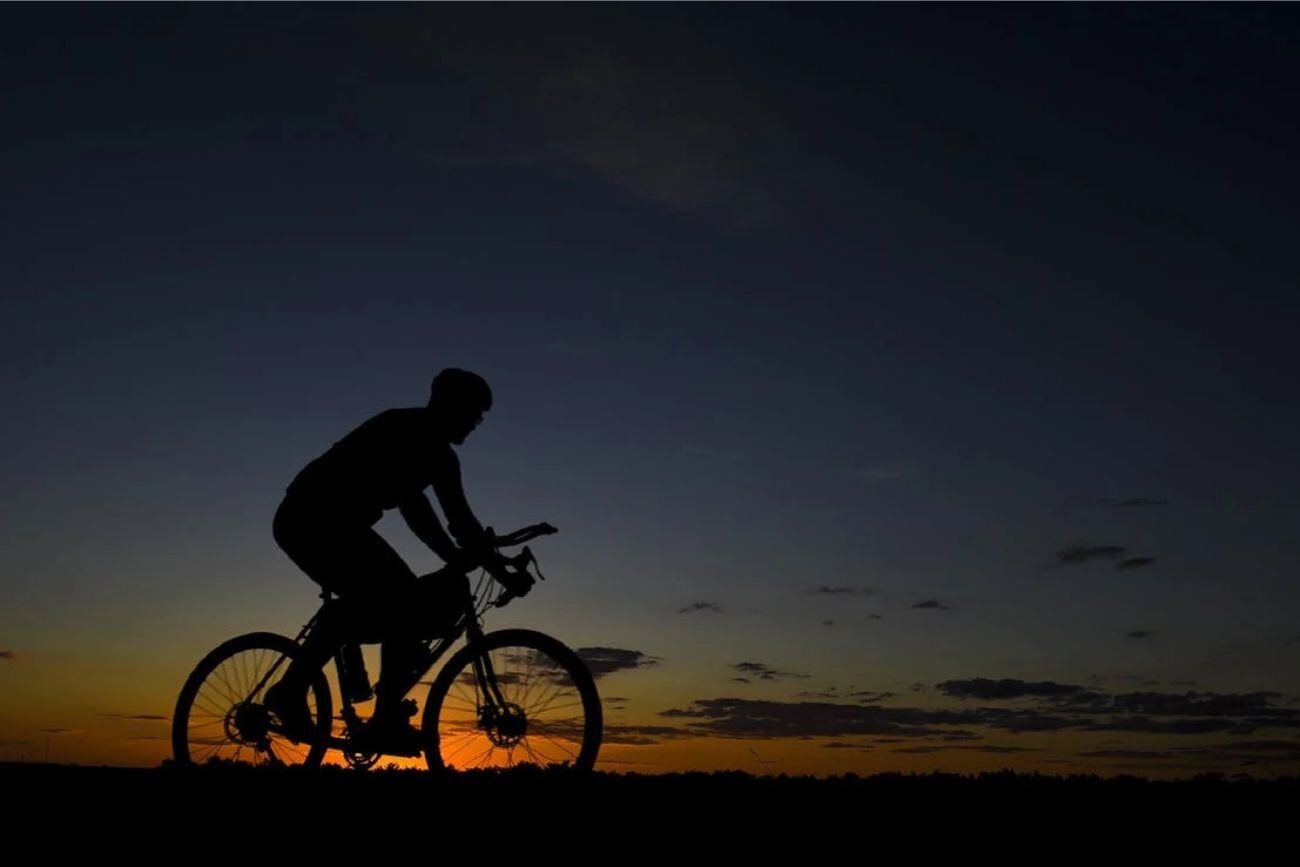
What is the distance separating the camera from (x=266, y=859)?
6.64 m

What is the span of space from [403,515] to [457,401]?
3.39 ft

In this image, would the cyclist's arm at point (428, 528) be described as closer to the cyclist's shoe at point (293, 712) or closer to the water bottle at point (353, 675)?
the water bottle at point (353, 675)

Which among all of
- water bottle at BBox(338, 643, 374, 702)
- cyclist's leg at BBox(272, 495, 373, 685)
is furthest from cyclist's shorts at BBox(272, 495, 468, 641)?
water bottle at BBox(338, 643, 374, 702)

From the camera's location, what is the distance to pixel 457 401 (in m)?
10.1

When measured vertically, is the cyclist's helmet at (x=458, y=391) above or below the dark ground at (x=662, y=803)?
above

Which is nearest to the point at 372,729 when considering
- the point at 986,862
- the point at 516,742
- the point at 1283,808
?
the point at 516,742

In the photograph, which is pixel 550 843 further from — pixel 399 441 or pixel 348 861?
pixel 399 441

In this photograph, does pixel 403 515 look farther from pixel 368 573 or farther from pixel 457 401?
pixel 457 401

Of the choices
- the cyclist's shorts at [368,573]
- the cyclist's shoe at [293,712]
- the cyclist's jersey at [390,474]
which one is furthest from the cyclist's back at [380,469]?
the cyclist's shoe at [293,712]

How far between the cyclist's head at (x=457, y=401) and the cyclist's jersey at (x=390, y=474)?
0.10m

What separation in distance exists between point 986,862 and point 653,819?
1.96m

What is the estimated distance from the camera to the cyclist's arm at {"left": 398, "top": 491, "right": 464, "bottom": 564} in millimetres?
10211

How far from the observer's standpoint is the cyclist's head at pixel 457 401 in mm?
10047

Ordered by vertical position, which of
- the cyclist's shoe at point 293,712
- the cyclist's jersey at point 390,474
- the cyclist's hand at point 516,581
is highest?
the cyclist's jersey at point 390,474
